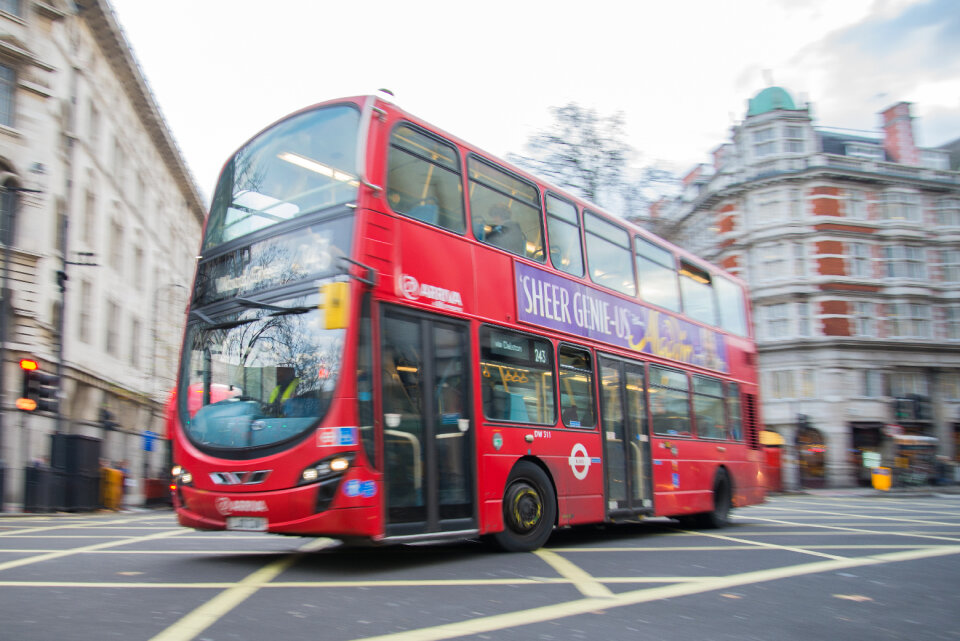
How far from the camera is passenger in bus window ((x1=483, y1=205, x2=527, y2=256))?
8.58 meters

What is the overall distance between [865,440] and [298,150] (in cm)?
3696

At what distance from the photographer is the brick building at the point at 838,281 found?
37.4 meters

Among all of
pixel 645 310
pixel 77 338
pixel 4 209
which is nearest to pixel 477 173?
pixel 645 310

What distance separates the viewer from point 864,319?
127ft

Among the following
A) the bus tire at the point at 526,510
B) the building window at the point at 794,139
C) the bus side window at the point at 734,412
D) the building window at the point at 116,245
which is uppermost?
the building window at the point at 794,139

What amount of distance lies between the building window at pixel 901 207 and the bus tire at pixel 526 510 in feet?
125

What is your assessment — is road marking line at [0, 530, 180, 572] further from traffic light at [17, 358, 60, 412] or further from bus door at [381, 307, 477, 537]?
traffic light at [17, 358, 60, 412]

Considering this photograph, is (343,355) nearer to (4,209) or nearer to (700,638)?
(700,638)

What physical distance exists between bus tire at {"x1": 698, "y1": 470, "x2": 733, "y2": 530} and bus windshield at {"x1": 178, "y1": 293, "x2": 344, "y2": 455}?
8034 mm

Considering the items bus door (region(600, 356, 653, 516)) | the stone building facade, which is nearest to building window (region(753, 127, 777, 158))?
the stone building facade

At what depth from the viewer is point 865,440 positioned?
124ft

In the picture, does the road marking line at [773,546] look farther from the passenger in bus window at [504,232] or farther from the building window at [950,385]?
the building window at [950,385]

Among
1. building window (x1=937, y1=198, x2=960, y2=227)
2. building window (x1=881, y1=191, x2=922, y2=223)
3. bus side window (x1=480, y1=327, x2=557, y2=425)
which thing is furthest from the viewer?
building window (x1=937, y1=198, x2=960, y2=227)

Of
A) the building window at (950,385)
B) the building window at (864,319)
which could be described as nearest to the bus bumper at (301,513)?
the building window at (864,319)
